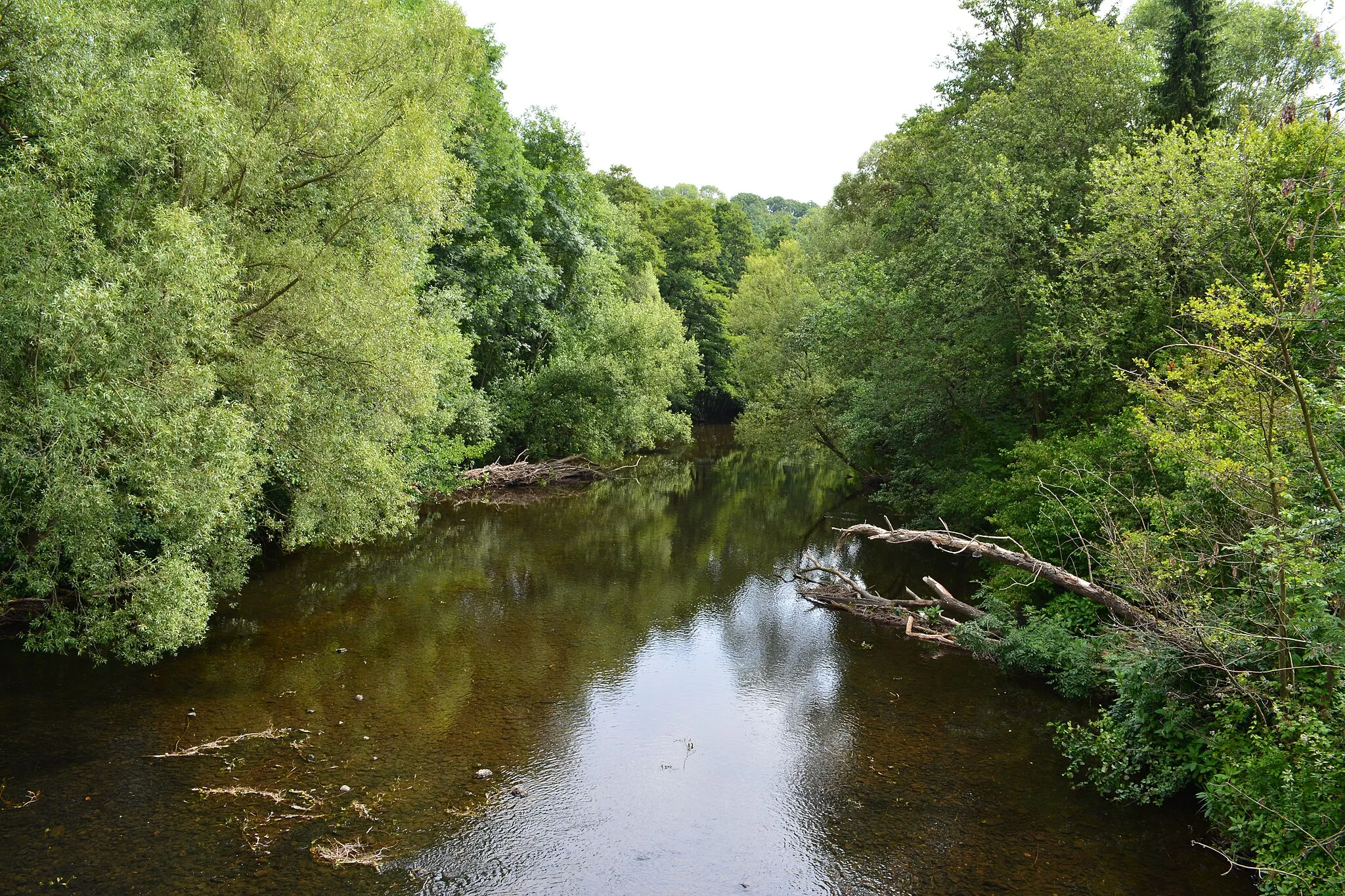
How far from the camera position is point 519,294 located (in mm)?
31000

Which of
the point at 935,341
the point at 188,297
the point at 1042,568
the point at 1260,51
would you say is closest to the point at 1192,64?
the point at 935,341

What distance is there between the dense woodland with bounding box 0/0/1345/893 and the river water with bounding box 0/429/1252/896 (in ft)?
2.88

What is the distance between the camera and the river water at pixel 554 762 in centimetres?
740

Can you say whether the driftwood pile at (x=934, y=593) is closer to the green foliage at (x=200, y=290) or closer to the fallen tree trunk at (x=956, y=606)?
the fallen tree trunk at (x=956, y=606)

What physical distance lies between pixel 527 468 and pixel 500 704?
63.6ft

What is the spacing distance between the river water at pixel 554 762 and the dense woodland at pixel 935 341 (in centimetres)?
88

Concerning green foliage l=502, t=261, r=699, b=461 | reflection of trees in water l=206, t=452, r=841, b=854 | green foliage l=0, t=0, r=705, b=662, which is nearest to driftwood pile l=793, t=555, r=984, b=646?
reflection of trees in water l=206, t=452, r=841, b=854

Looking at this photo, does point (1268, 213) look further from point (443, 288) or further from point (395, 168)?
point (443, 288)

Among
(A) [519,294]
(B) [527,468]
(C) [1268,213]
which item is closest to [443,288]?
(A) [519,294]

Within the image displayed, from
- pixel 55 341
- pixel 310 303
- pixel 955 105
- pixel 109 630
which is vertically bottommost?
pixel 109 630

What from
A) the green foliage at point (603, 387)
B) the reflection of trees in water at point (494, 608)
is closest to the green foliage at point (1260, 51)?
the reflection of trees in water at point (494, 608)

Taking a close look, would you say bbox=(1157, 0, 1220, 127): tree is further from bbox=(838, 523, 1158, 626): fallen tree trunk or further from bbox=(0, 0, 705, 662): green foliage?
bbox=(0, 0, 705, 662): green foliage

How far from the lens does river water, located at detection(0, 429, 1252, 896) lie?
7402 millimetres

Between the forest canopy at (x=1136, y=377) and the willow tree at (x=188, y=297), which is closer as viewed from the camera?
the forest canopy at (x=1136, y=377)
